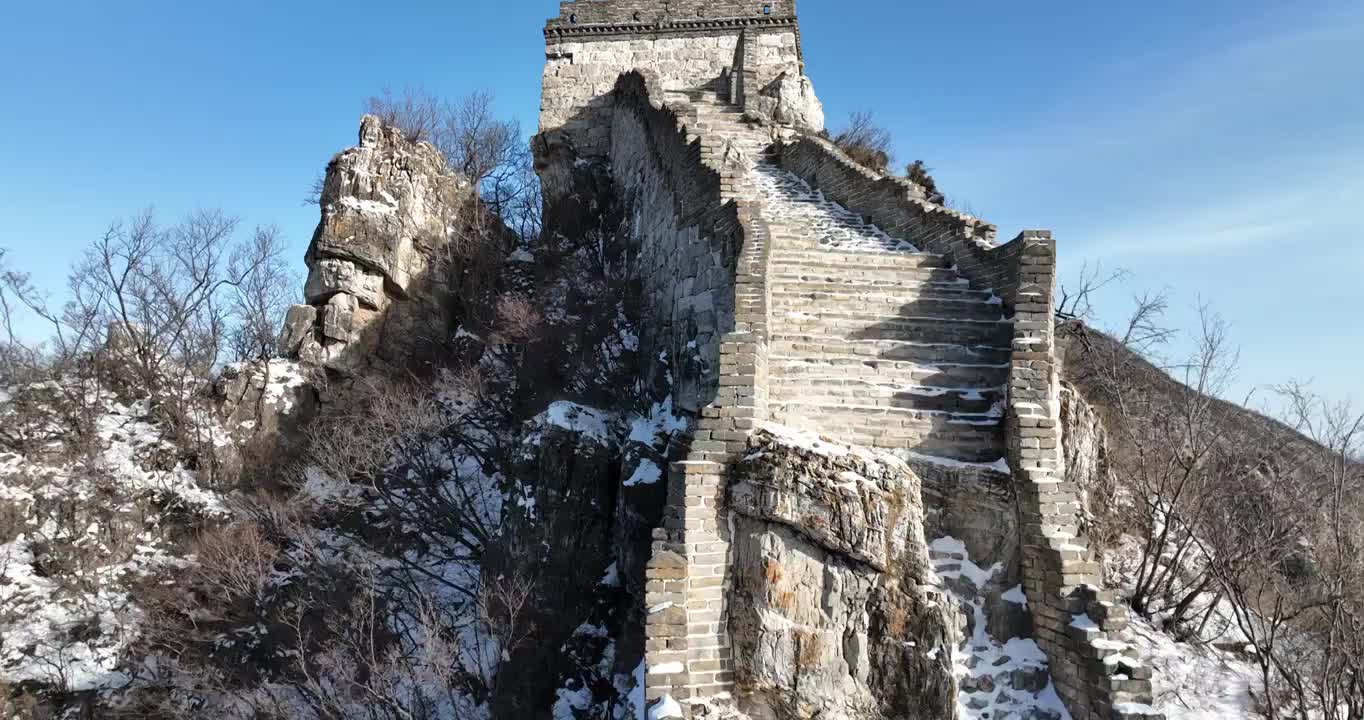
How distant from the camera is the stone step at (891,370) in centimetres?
855

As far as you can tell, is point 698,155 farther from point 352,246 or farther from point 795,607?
point 352,246

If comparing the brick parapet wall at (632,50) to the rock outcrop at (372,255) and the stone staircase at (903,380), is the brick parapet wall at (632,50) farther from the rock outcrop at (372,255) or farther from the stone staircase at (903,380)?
the stone staircase at (903,380)

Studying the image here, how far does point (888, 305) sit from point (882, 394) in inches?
63.8

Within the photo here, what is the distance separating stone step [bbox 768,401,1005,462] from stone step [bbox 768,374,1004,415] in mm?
121

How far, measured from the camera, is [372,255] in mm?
17125

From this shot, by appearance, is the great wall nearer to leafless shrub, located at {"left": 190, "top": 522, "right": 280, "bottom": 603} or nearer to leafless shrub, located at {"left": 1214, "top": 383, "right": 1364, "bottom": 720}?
leafless shrub, located at {"left": 1214, "top": 383, "right": 1364, "bottom": 720}

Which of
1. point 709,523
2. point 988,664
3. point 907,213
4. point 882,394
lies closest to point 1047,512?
point 988,664

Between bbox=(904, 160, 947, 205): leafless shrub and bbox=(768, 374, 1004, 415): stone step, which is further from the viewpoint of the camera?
bbox=(904, 160, 947, 205): leafless shrub

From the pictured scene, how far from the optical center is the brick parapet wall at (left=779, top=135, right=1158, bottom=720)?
254 inches

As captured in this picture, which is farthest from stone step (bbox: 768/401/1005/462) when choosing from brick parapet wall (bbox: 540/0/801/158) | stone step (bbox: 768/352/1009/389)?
brick parapet wall (bbox: 540/0/801/158)

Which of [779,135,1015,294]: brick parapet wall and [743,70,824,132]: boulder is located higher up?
[743,70,824,132]: boulder

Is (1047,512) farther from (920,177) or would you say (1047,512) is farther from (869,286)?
(920,177)

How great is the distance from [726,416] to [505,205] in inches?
704

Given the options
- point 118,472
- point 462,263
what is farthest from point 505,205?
point 118,472
